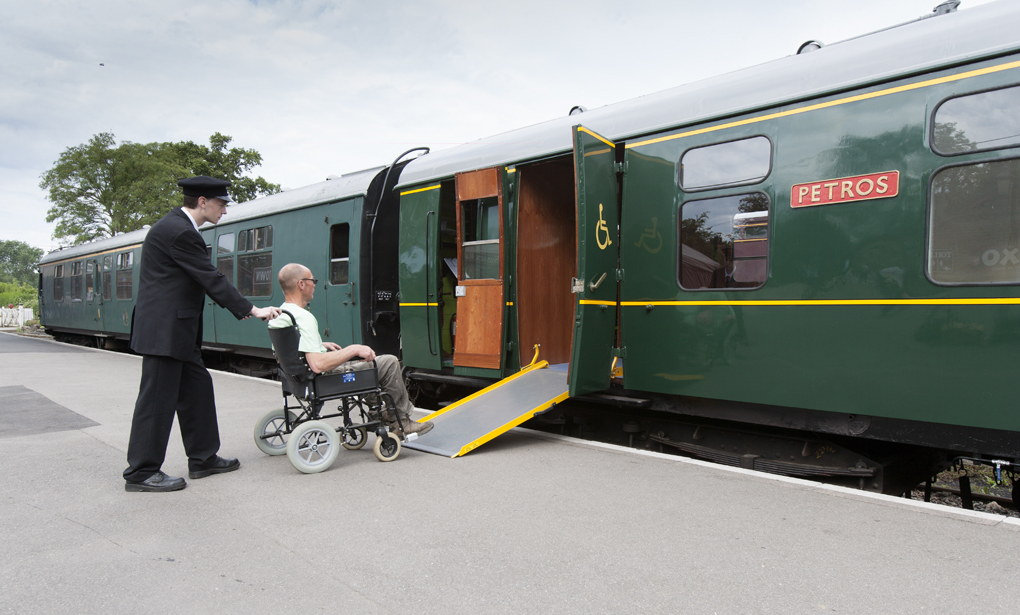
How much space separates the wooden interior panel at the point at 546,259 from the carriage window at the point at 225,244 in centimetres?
705

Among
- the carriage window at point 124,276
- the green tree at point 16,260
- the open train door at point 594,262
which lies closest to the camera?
the open train door at point 594,262

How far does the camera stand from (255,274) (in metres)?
10.6

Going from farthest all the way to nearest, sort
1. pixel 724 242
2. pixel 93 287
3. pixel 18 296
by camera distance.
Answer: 1. pixel 18 296
2. pixel 93 287
3. pixel 724 242

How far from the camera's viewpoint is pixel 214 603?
2.61m

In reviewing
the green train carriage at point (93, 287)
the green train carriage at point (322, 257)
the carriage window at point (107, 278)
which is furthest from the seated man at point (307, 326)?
the carriage window at point (107, 278)

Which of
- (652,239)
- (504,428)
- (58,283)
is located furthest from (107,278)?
(652,239)

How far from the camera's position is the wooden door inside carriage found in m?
6.39

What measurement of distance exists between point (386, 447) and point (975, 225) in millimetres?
4284

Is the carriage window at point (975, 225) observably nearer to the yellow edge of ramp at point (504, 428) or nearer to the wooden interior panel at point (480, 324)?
the yellow edge of ramp at point (504, 428)

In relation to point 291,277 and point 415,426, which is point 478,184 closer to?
point 291,277

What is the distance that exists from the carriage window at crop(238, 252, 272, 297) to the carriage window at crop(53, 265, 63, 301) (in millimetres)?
13368

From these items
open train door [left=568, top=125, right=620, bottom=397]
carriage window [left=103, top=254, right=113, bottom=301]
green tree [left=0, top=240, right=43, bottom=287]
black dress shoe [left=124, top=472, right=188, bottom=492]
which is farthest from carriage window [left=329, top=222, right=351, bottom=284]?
green tree [left=0, top=240, right=43, bottom=287]

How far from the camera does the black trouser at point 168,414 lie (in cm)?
404

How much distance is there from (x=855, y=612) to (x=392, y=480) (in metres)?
2.90
